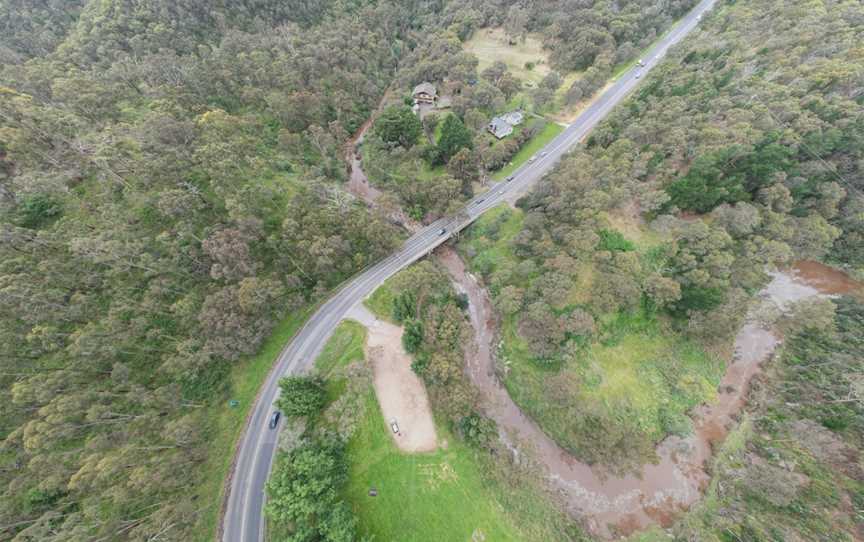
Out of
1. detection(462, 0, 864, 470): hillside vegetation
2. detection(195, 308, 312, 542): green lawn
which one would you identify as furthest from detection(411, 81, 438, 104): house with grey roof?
detection(195, 308, 312, 542): green lawn

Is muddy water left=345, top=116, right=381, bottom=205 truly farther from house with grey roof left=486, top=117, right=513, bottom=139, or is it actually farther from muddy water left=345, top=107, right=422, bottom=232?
house with grey roof left=486, top=117, right=513, bottom=139

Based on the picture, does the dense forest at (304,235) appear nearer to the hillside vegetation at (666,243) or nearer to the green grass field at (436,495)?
the hillside vegetation at (666,243)

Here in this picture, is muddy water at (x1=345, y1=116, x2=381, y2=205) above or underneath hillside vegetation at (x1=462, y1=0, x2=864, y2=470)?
above

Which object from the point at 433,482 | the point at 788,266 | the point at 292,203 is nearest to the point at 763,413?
the point at 788,266

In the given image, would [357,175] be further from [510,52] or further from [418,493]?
[510,52]

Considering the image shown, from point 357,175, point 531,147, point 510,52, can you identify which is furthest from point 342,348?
point 510,52

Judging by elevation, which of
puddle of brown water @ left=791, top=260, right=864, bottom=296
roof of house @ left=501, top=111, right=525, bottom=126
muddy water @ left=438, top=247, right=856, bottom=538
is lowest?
puddle of brown water @ left=791, top=260, right=864, bottom=296
